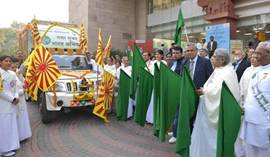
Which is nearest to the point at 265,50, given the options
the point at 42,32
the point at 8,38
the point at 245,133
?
the point at 245,133

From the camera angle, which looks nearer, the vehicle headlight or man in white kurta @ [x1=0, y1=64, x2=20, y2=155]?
man in white kurta @ [x1=0, y1=64, x2=20, y2=155]

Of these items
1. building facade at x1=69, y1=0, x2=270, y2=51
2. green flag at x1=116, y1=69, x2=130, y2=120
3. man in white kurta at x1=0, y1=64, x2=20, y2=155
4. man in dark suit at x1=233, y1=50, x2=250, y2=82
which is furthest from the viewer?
building facade at x1=69, y1=0, x2=270, y2=51

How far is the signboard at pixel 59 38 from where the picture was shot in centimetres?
1052

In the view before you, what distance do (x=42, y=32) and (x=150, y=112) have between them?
5.32 meters

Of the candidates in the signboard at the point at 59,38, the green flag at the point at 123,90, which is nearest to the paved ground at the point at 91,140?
the green flag at the point at 123,90

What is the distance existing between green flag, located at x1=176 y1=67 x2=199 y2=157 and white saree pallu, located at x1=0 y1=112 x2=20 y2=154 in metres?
3.24

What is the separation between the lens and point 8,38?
2943 inches

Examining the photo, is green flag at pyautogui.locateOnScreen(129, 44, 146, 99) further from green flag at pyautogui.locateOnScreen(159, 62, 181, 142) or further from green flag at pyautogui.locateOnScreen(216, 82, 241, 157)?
green flag at pyautogui.locateOnScreen(216, 82, 241, 157)

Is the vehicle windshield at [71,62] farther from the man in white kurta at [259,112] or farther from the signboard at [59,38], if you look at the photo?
the man in white kurta at [259,112]

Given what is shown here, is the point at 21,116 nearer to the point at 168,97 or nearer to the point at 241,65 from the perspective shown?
the point at 168,97

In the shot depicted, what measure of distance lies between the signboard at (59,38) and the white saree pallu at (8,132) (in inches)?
194

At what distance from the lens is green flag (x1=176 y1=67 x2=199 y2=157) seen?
438 cm

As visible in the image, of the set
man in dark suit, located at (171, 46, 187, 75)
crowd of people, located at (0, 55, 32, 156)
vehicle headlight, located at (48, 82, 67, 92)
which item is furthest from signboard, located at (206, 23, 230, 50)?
crowd of people, located at (0, 55, 32, 156)

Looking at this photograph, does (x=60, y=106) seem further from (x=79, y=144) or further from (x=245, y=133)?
(x=245, y=133)
